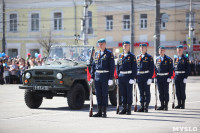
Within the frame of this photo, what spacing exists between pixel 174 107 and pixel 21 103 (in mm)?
5323

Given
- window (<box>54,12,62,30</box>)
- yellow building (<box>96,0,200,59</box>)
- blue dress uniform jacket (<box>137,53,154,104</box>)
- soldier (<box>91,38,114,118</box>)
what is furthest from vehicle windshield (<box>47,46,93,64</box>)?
window (<box>54,12,62,30</box>)

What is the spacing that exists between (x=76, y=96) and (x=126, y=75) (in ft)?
6.61

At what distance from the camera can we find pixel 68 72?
14.5 m

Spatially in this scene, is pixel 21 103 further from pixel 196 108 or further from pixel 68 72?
pixel 196 108

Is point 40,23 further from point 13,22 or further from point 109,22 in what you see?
point 109,22

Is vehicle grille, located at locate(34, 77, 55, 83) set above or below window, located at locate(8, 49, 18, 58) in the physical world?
below

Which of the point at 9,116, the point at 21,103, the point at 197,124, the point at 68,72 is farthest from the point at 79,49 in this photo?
the point at 197,124

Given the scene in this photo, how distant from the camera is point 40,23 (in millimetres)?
47844

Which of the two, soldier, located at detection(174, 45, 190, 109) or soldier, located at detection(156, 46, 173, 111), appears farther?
soldier, located at detection(174, 45, 190, 109)

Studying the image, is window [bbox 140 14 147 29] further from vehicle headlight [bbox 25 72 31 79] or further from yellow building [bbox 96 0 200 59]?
vehicle headlight [bbox 25 72 31 79]

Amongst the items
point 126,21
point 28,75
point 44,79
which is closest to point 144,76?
point 44,79

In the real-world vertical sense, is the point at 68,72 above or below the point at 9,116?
above

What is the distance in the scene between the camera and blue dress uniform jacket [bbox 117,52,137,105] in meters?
13.3

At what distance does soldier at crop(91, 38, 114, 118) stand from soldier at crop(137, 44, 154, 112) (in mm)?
1712
